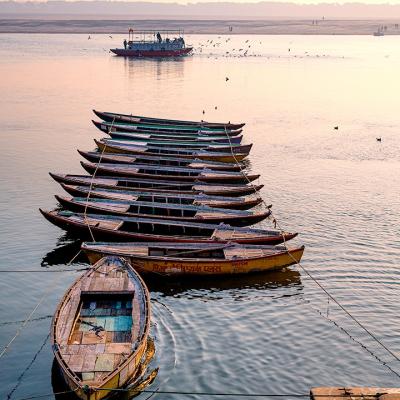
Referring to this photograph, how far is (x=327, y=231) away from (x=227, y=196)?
277 inches

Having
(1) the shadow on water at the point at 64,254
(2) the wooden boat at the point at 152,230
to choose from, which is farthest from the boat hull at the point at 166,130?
(2) the wooden boat at the point at 152,230

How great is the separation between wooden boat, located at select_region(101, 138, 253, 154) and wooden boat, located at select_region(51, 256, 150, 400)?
80.4ft

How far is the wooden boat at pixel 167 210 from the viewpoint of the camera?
3494 centimetres

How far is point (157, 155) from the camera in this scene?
48344mm

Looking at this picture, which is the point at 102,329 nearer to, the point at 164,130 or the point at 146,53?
the point at 164,130

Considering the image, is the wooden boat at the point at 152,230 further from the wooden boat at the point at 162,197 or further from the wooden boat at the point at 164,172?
the wooden boat at the point at 164,172

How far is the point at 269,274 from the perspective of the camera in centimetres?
3062

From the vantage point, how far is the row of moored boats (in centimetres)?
2056

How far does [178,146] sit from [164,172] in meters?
8.48

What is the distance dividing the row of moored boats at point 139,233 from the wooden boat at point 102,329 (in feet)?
0.13

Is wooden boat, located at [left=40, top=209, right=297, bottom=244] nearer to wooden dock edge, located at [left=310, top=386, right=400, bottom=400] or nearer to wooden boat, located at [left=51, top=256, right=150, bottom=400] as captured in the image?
wooden boat, located at [left=51, top=256, right=150, bottom=400]

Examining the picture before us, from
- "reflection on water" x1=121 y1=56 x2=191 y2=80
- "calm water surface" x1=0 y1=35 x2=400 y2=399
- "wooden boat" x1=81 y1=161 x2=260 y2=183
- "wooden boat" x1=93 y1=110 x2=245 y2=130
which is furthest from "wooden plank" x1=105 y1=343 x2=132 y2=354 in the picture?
"reflection on water" x1=121 y1=56 x2=191 y2=80

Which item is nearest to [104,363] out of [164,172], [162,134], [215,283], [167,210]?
[215,283]

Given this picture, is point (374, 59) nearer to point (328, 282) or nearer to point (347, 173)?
point (347, 173)
